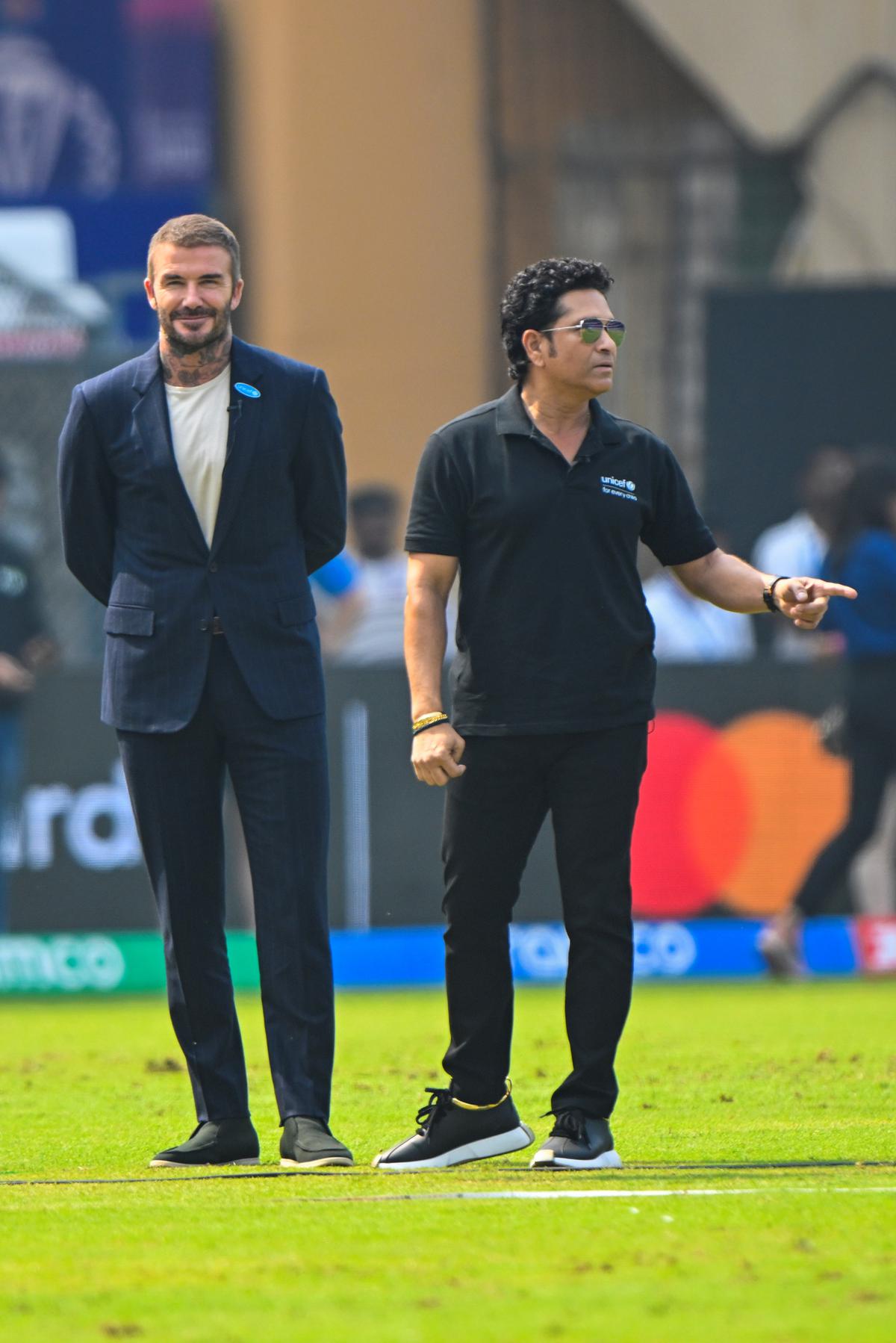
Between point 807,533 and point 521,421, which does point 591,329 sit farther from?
→ point 807,533

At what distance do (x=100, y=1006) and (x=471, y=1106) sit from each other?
6089 millimetres

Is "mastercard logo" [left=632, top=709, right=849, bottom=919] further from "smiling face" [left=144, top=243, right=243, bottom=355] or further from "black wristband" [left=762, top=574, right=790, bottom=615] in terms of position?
"smiling face" [left=144, top=243, right=243, bottom=355]

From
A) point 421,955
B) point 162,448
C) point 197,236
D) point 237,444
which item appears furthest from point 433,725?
point 421,955

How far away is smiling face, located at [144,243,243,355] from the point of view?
561 cm

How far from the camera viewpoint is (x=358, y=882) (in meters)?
12.0

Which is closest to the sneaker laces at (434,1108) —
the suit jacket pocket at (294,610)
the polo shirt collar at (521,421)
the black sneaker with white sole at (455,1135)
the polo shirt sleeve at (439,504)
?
the black sneaker with white sole at (455,1135)

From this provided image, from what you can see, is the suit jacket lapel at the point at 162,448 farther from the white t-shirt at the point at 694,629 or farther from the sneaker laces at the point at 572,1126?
the white t-shirt at the point at 694,629

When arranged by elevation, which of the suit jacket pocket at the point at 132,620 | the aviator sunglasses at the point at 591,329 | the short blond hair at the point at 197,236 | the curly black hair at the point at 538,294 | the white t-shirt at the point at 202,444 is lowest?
the suit jacket pocket at the point at 132,620

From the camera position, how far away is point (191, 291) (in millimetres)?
5629

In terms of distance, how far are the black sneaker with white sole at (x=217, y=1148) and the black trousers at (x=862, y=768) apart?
20.0 ft

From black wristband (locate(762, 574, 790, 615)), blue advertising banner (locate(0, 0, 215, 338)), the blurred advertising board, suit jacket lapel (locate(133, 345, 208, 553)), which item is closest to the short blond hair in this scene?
suit jacket lapel (locate(133, 345, 208, 553))

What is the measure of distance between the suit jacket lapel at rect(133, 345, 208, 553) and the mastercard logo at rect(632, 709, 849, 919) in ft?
21.2

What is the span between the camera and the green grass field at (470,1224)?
12.6 ft

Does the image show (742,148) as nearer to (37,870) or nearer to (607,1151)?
(37,870)
